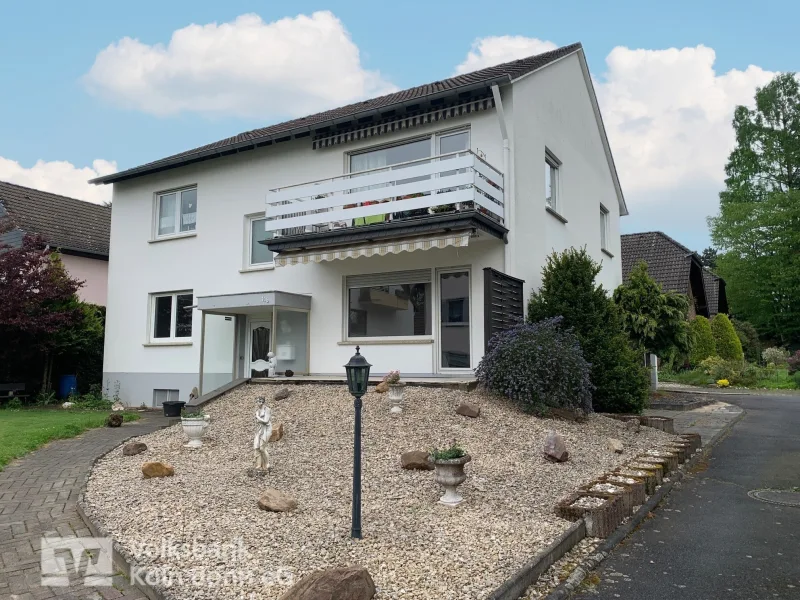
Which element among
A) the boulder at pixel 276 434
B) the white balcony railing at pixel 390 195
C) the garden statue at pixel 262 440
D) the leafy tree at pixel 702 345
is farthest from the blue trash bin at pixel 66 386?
the leafy tree at pixel 702 345

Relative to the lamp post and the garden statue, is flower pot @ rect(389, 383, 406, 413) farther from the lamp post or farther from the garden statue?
the lamp post

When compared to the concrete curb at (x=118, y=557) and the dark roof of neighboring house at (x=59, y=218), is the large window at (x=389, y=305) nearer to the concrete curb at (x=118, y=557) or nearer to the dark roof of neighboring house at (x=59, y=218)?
the concrete curb at (x=118, y=557)

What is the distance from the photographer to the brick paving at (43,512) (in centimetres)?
441

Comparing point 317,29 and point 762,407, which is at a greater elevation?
point 317,29

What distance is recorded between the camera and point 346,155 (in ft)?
51.6

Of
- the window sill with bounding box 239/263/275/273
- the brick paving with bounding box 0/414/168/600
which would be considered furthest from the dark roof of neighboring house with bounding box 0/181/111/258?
the brick paving with bounding box 0/414/168/600

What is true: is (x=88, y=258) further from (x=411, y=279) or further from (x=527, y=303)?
(x=527, y=303)

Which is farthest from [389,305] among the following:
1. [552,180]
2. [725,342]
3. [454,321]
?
[725,342]

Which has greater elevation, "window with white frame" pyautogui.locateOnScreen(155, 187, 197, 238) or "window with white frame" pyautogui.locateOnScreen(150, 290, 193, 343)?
"window with white frame" pyautogui.locateOnScreen(155, 187, 197, 238)

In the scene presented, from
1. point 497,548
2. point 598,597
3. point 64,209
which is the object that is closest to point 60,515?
point 497,548

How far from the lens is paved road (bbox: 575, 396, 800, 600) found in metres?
4.71

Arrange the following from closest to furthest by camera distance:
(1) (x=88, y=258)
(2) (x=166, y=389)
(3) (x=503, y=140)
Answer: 1. (3) (x=503, y=140)
2. (2) (x=166, y=389)
3. (1) (x=88, y=258)

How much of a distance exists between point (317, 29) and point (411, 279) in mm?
5850

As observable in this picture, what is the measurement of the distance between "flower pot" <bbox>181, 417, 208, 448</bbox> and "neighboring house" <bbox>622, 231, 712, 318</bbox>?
25.4 metres
